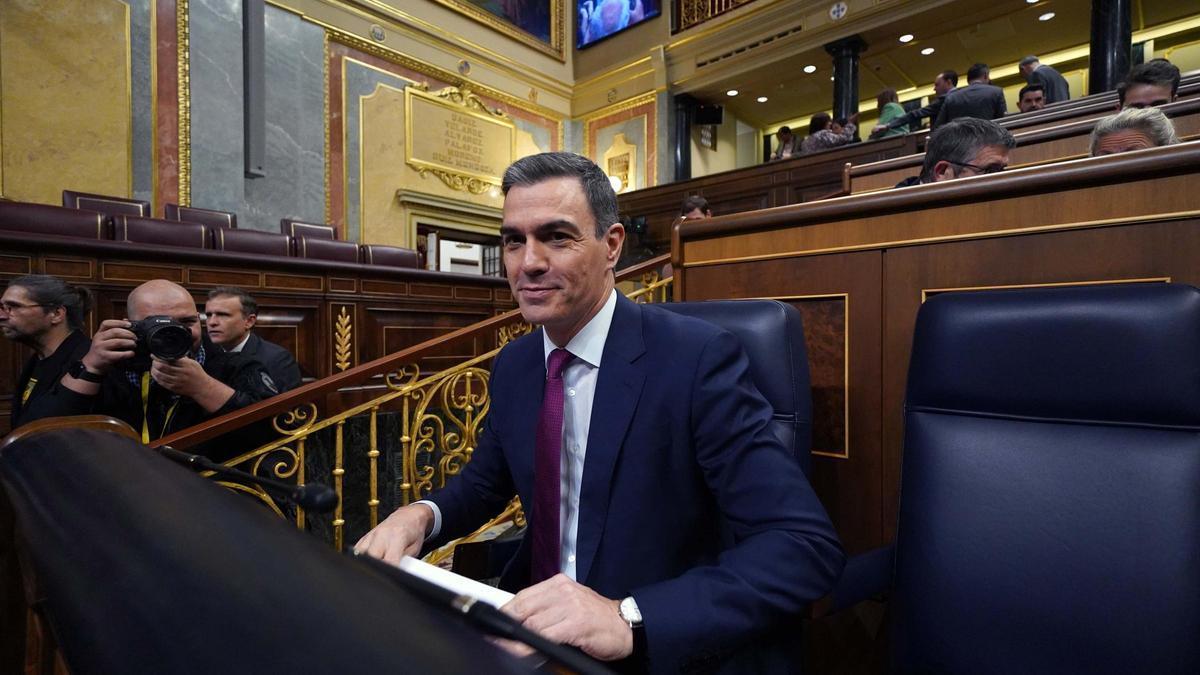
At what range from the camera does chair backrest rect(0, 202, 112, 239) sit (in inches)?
155

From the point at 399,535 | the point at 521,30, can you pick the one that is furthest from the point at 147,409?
the point at 521,30

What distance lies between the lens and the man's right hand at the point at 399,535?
895 mm

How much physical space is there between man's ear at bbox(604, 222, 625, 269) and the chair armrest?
647mm

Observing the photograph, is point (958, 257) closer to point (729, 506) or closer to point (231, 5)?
point (729, 506)

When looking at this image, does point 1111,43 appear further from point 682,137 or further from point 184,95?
point 184,95

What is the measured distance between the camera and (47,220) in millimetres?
3980

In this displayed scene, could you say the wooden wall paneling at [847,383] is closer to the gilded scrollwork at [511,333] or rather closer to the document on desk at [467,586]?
the document on desk at [467,586]

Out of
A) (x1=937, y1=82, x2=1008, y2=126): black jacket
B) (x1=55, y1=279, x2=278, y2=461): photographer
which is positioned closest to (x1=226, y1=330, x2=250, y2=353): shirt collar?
(x1=55, y1=279, x2=278, y2=461): photographer

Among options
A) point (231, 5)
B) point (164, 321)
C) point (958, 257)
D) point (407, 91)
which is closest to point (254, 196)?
point (231, 5)

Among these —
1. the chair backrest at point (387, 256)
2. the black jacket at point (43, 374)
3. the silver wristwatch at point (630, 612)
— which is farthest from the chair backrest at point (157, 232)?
the silver wristwatch at point (630, 612)

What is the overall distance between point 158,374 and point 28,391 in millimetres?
775

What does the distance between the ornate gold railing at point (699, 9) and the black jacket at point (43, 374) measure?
8930 mm

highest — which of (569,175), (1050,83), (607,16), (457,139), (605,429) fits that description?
(607,16)

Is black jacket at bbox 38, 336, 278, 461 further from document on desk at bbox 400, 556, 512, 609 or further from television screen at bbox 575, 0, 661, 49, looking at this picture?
television screen at bbox 575, 0, 661, 49
